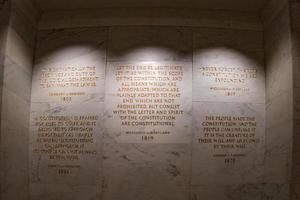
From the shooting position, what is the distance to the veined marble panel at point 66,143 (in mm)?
5820

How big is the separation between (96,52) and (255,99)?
280cm

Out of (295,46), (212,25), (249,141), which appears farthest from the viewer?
(212,25)

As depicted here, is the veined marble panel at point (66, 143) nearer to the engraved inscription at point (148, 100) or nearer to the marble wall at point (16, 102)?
the marble wall at point (16, 102)

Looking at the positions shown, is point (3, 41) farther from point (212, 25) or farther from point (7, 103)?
point (212, 25)

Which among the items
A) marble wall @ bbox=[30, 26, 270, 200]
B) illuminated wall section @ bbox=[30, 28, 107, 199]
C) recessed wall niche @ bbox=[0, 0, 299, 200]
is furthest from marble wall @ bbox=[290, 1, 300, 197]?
illuminated wall section @ bbox=[30, 28, 107, 199]

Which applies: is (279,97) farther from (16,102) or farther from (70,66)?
(16,102)

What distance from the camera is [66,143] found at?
5938mm

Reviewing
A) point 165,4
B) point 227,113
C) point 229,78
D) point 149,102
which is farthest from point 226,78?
point 165,4

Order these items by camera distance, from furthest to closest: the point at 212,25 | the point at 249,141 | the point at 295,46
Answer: the point at 212,25, the point at 249,141, the point at 295,46

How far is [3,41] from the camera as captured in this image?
5.45 meters

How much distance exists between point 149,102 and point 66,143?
152 centimetres

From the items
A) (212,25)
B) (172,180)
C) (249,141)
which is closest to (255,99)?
(249,141)

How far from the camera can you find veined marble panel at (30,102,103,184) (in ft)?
19.1

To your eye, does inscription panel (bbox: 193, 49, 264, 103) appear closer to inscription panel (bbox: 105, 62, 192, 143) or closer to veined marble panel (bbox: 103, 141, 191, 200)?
inscription panel (bbox: 105, 62, 192, 143)
